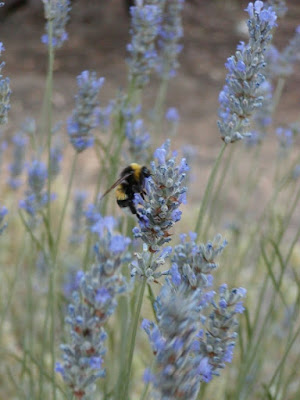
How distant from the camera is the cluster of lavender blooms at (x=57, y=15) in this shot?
1.43 meters

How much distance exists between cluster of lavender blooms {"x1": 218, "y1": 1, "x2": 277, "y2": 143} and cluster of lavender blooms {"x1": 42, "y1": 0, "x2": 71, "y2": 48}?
473mm

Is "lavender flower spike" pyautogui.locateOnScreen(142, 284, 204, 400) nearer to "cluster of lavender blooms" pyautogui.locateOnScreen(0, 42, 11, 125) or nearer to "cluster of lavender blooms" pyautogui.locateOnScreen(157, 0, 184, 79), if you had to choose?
"cluster of lavender blooms" pyautogui.locateOnScreen(0, 42, 11, 125)

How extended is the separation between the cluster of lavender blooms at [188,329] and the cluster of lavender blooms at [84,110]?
28.5 inches

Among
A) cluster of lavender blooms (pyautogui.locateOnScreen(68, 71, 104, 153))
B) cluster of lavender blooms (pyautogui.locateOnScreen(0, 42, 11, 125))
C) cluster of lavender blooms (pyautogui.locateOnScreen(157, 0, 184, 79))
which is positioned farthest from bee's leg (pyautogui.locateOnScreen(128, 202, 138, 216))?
cluster of lavender blooms (pyautogui.locateOnScreen(157, 0, 184, 79))

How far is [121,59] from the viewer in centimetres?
780

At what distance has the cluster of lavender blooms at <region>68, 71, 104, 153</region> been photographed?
1.64 metres

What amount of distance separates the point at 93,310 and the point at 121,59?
23.8 feet

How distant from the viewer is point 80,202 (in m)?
2.76

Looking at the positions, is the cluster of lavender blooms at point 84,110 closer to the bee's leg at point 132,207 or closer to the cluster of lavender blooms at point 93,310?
the bee's leg at point 132,207

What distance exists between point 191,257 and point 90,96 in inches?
31.8

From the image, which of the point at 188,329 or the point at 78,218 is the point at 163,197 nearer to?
the point at 188,329

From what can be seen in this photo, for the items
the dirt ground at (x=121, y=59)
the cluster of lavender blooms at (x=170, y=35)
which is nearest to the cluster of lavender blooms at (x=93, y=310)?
the cluster of lavender blooms at (x=170, y=35)

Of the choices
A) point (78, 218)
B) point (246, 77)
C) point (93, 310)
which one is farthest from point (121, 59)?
point (93, 310)

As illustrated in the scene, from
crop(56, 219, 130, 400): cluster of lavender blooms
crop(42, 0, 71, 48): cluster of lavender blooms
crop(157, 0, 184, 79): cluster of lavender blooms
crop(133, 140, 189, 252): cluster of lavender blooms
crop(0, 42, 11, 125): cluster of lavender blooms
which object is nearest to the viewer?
crop(56, 219, 130, 400): cluster of lavender blooms
